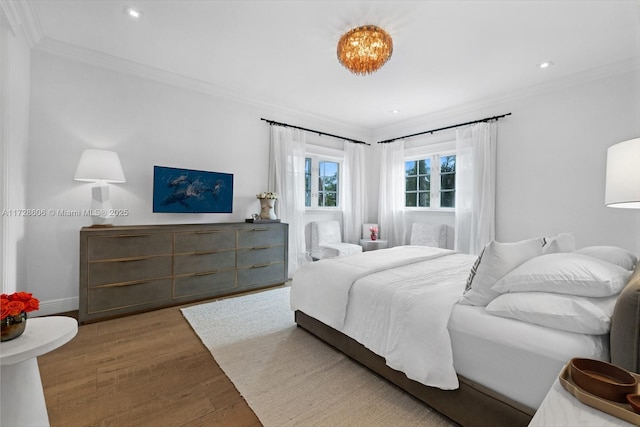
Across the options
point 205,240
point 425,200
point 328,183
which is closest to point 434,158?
point 425,200

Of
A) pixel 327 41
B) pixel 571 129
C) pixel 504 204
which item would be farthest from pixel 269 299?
pixel 571 129

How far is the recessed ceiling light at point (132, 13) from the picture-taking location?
2.35 m

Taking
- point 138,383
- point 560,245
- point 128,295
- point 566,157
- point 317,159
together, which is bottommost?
point 138,383

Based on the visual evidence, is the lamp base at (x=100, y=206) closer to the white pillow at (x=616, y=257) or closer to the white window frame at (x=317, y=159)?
the white window frame at (x=317, y=159)

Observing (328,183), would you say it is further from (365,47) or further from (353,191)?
(365,47)

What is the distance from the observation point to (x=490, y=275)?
5.29 feet

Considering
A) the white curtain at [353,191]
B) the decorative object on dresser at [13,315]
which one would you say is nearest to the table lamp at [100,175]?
the decorative object on dresser at [13,315]

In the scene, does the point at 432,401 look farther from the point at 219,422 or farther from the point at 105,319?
the point at 105,319

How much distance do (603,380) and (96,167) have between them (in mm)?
3706

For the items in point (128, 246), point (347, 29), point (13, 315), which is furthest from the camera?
point (128, 246)

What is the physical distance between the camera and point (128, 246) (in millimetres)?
2902

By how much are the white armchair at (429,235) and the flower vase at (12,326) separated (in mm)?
4572

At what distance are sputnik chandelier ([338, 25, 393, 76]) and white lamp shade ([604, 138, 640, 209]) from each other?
1.76 metres

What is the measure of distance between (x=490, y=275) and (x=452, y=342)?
45 centimetres
